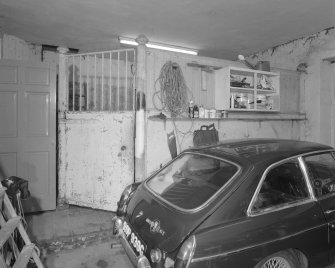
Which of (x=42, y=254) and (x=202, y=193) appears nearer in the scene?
(x=202, y=193)

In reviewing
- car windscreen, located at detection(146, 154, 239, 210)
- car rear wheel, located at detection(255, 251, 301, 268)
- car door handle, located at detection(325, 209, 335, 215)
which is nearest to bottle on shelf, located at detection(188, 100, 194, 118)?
car windscreen, located at detection(146, 154, 239, 210)

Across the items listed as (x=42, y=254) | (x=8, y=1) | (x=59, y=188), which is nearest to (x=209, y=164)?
(x=42, y=254)

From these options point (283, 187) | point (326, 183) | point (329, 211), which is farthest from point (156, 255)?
point (326, 183)

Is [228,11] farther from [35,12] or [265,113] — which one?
[35,12]

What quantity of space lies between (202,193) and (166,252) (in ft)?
1.54

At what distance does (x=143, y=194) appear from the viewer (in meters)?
2.12

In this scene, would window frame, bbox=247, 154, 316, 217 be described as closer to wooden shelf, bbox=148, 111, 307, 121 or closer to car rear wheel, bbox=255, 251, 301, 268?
car rear wheel, bbox=255, 251, 301, 268

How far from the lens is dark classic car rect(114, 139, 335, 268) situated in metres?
1.51

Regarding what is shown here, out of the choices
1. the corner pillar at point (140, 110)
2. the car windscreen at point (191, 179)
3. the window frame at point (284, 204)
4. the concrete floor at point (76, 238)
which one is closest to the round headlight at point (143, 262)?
the car windscreen at point (191, 179)

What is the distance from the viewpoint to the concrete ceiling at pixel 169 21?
3.65 metres

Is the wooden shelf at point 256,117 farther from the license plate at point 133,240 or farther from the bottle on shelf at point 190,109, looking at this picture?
→ the license plate at point 133,240

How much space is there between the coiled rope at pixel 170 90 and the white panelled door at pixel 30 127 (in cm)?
150

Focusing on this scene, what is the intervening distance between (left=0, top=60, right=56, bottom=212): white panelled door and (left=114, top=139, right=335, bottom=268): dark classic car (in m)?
1.84

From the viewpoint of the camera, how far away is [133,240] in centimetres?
188
